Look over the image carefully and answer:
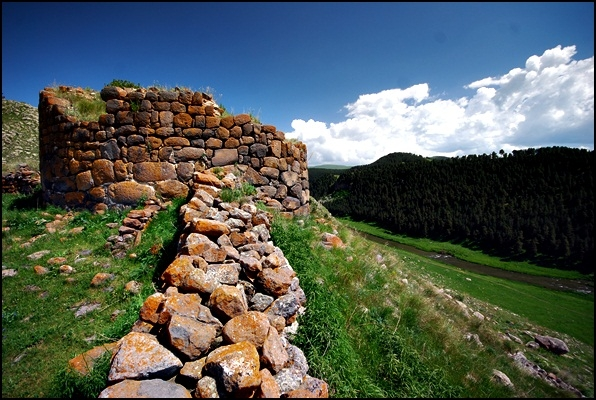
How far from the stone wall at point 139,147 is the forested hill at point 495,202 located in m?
27.4

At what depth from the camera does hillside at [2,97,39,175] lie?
18516mm

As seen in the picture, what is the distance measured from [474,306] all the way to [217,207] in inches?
516

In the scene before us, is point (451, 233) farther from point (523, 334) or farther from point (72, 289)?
point (72, 289)

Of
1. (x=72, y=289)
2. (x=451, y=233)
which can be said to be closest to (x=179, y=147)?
(x=72, y=289)

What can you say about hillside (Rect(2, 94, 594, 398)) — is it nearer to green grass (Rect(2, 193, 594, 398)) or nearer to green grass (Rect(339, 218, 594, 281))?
green grass (Rect(2, 193, 594, 398))

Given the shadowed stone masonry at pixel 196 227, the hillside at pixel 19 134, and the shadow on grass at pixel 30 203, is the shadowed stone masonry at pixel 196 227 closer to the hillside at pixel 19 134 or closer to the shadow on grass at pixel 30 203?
the shadow on grass at pixel 30 203

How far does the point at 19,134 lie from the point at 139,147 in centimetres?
2344

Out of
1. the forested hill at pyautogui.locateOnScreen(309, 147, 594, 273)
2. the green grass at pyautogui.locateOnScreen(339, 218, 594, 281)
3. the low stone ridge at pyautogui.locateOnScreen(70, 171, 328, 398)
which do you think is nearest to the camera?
the low stone ridge at pyautogui.locateOnScreen(70, 171, 328, 398)

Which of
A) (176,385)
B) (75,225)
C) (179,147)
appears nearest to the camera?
(176,385)

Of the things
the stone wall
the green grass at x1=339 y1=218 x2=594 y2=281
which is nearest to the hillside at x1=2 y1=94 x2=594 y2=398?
the stone wall

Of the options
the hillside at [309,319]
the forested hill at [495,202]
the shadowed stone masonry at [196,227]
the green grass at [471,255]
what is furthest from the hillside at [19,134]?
the forested hill at [495,202]

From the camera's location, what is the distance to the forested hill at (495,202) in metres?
25.5

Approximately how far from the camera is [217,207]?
5430 mm

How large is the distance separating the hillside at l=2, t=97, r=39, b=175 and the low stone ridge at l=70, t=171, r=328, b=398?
66.2 feet
